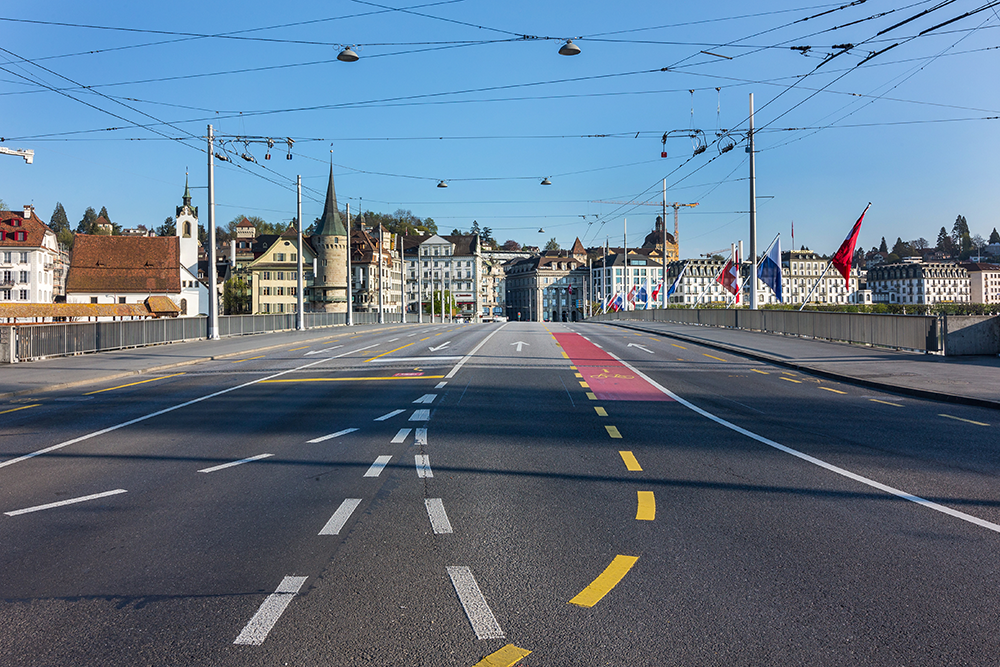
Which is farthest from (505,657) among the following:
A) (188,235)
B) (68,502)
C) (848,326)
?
(188,235)

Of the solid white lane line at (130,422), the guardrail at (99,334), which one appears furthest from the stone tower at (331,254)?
the solid white lane line at (130,422)

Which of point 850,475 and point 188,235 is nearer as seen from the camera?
point 850,475

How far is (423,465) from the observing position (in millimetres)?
8164

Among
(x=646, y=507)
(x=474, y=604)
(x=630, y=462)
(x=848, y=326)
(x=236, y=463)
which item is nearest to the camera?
(x=474, y=604)

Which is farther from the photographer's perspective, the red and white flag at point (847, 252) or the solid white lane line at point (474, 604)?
the red and white flag at point (847, 252)

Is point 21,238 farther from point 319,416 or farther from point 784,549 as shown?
point 784,549

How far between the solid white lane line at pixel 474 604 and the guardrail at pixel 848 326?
22507 mm

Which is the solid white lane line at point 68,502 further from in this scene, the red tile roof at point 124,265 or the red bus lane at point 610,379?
the red tile roof at point 124,265

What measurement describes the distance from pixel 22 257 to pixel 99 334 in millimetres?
82432

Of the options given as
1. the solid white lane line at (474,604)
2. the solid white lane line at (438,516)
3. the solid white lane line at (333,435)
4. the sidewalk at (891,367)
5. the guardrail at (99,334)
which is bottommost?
the solid white lane line at (474,604)

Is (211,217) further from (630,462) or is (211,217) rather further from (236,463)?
(630,462)

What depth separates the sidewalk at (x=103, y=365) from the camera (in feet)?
58.2

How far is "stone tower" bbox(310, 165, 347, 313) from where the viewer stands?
110m

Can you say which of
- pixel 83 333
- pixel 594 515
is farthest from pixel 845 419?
pixel 83 333
